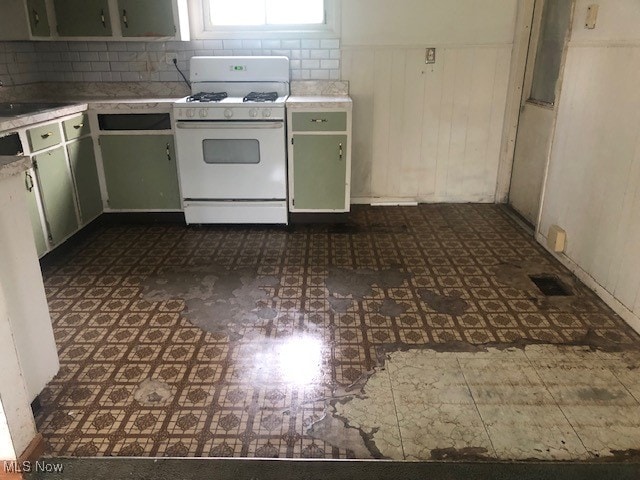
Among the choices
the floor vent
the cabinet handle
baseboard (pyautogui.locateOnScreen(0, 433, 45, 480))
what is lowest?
the floor vent

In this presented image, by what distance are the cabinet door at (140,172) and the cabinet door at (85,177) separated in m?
0.10

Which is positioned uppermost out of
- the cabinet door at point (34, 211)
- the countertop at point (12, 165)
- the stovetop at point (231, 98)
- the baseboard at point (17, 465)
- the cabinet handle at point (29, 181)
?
the stovetop at point (231, 98)

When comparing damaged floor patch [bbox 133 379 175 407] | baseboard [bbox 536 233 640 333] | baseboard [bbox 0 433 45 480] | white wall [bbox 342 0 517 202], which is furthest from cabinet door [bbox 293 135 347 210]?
baseboard [bbox 0 433 45 480]

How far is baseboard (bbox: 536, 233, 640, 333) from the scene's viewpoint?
2648 millimetres

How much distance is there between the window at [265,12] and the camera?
14.1ft

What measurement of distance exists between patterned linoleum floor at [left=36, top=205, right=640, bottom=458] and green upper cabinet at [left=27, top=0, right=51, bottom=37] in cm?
161

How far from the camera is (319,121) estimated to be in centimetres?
391

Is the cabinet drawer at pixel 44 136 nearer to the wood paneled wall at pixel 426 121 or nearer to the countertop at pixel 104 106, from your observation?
the countertop at pixel 104 106

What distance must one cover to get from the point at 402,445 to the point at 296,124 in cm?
267

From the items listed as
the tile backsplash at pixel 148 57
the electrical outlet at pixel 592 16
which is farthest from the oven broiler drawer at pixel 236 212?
the electrical outlet at pixel 592 16

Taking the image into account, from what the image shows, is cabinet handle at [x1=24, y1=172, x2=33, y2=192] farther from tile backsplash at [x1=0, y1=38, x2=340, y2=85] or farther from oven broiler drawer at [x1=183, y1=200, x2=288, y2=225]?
tile backsplash at [x1=0, y1=38, x2=340, y2=85]

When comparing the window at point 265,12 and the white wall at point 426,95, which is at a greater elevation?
the window at point 265,12

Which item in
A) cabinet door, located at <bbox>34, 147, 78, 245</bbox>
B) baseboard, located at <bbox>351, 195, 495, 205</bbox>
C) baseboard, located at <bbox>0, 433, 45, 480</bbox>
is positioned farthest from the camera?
baseboard, located at <bbox>351, 195, 495, 205</bbox>

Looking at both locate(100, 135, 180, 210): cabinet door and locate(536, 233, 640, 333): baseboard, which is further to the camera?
locate(100, 135, 180, 210): cabinet door
